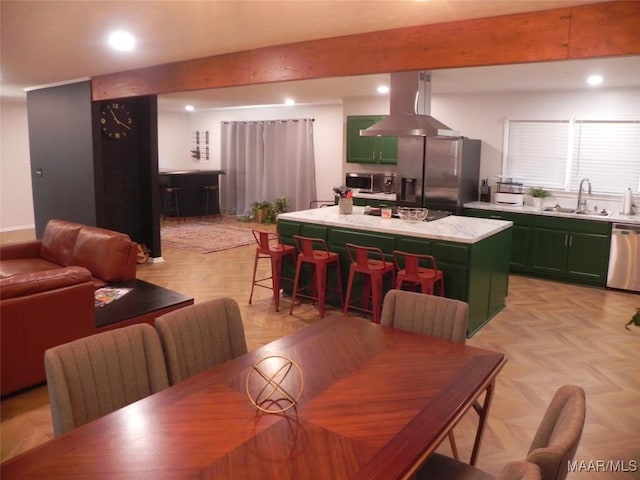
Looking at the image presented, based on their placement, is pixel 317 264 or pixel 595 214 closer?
pixel 317 264

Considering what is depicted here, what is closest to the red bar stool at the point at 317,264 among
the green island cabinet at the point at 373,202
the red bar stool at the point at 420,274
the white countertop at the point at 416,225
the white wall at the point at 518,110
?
the white countertop at the point at 416,225

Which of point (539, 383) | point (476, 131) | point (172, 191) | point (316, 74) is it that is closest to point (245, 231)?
point (172, 191)

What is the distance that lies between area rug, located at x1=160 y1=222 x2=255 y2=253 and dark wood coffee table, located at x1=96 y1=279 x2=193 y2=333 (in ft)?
11.1

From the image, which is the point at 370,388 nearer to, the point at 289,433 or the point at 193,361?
the point at 289,433

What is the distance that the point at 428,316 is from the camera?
2.54 meters

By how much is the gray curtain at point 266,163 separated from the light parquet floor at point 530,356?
3555mm

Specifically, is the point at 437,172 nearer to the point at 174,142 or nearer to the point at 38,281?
the point at 38,281

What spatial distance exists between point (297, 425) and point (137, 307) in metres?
2.64

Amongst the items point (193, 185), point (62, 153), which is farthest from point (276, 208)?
point (62, 153)

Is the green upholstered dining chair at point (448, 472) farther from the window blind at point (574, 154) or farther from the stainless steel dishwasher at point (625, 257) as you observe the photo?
the window blind at point (574, 154)

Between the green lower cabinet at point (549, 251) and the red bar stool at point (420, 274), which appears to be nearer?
the red bar stool at point (420, 274)

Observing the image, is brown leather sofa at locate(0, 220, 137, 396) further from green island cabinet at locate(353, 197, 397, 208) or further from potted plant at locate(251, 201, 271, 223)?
potted plant at locate(251, 201, 271, 223)

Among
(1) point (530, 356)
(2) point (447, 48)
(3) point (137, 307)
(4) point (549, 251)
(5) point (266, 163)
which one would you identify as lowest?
(1) point (530, 356)

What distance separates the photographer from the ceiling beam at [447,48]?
2715 millimetres
